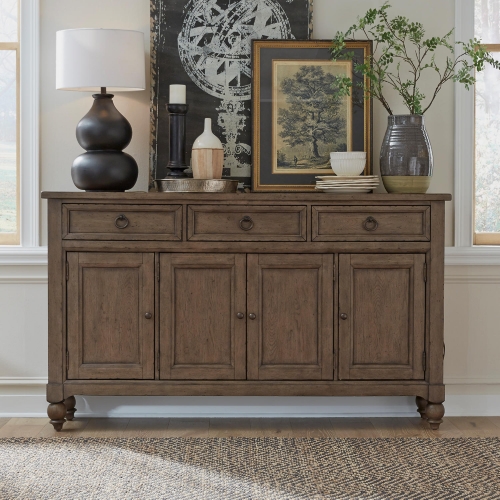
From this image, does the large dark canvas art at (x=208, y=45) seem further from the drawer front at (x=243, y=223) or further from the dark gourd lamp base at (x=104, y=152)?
the drawer front at (x=243, y=223)

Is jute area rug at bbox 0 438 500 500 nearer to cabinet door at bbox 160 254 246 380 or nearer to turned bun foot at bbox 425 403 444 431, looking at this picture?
turned bun foot at bbox 425 403 444 431

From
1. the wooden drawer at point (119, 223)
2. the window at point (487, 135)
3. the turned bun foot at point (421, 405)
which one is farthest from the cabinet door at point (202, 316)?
the window at point (487, 135)

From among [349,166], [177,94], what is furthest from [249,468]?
[177,94]

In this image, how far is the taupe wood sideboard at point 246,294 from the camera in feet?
9.03

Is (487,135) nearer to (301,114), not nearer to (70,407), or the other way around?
(301,114)

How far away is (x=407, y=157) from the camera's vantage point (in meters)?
2.88

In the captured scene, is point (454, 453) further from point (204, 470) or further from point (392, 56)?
point (392, 56)

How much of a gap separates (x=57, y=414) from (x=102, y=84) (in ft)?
4.44

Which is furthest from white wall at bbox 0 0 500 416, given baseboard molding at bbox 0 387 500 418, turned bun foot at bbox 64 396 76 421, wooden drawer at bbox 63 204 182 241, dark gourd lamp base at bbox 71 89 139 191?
wooden drawer at bbox 63 204 182 241

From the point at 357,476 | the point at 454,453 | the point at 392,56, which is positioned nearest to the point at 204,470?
the point at 357,476

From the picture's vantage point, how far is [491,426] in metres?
3.02

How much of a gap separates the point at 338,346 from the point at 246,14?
5.06 ft

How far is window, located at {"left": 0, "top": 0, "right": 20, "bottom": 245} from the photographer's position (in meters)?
3.24

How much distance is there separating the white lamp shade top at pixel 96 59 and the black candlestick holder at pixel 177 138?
21 cm
